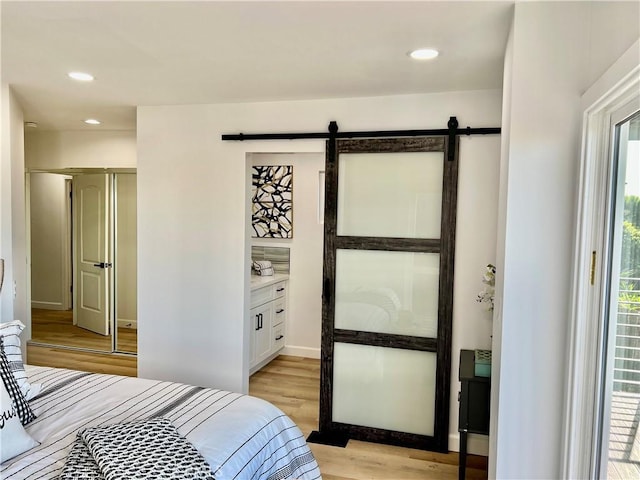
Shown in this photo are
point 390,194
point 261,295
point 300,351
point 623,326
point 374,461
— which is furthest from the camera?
point 300,351

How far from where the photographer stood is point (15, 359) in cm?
224

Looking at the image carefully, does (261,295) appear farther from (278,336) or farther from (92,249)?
(92,249)

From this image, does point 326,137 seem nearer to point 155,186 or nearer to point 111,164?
point 155,186

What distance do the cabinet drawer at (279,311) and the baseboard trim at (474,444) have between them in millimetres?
2281

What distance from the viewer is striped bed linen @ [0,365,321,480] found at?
1770 mm

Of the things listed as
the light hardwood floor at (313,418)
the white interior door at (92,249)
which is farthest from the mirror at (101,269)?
the light hardwood floor at (313,418)

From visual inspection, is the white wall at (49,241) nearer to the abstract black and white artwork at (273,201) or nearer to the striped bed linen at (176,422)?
the abstract black and white artwork at (273,201)

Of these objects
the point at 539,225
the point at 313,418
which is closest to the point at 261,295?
the point at 313,418

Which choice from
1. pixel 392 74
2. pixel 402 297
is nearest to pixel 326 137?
pixel 392 74

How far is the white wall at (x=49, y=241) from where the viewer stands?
6781 mm

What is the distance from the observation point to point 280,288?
5.09 meters

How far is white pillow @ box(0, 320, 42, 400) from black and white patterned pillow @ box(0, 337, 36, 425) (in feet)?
0.38

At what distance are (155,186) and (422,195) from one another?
211cm

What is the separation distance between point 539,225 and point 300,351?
152 inches
